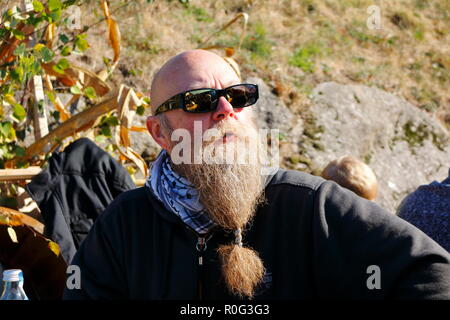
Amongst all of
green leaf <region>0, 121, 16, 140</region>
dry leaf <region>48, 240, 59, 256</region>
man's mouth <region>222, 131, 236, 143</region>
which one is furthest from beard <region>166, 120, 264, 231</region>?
green leaf <region>0, 121, 16, 140</region>

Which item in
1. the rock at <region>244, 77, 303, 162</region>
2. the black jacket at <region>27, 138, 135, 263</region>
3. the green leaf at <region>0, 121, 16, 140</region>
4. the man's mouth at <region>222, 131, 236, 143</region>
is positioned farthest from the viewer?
the rock at <region>244, 77, 303, 162</region>

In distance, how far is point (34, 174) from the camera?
3109 millimetres

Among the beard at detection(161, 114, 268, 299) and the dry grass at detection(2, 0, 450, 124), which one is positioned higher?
the dry grass at detection(2, 0, 450, 124)

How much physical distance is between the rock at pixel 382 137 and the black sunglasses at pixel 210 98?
11.5 ft

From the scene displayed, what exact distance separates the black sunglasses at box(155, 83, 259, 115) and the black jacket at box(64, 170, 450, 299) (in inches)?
A: 12.5

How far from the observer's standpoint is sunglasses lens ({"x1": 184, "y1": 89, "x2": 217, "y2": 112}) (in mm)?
2041

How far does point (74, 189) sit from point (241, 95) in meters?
1.30

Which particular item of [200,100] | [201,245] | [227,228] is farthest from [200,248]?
[200,100]

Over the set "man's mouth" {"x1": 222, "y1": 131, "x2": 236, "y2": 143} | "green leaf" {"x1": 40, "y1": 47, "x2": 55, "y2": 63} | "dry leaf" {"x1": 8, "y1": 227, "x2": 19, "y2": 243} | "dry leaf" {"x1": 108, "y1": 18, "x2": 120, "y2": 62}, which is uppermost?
"dry leaf" {"x1": 108, "y1": 18, "x2": 120, "y2": 62}

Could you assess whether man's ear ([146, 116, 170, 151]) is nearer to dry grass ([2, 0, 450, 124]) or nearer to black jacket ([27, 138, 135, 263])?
black jacket ([27, 138, 135, 263])

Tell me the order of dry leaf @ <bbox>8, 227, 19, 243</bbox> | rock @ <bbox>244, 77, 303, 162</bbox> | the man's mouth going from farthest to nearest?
rock @ <bbox>244, 77, 303, 162</bbox> → dry leaf @ <bbox>8, 227, 19, 243</bbox> → the man's mouth

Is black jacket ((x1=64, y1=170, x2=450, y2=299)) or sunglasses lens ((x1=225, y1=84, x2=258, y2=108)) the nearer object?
black jacket ((x1=64, y1=170, x2=450, y2=299))

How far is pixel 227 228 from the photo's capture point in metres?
1.98

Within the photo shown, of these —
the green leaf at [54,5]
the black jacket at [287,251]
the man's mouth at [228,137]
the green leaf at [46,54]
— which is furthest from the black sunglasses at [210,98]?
the green leaf at [54,5]
